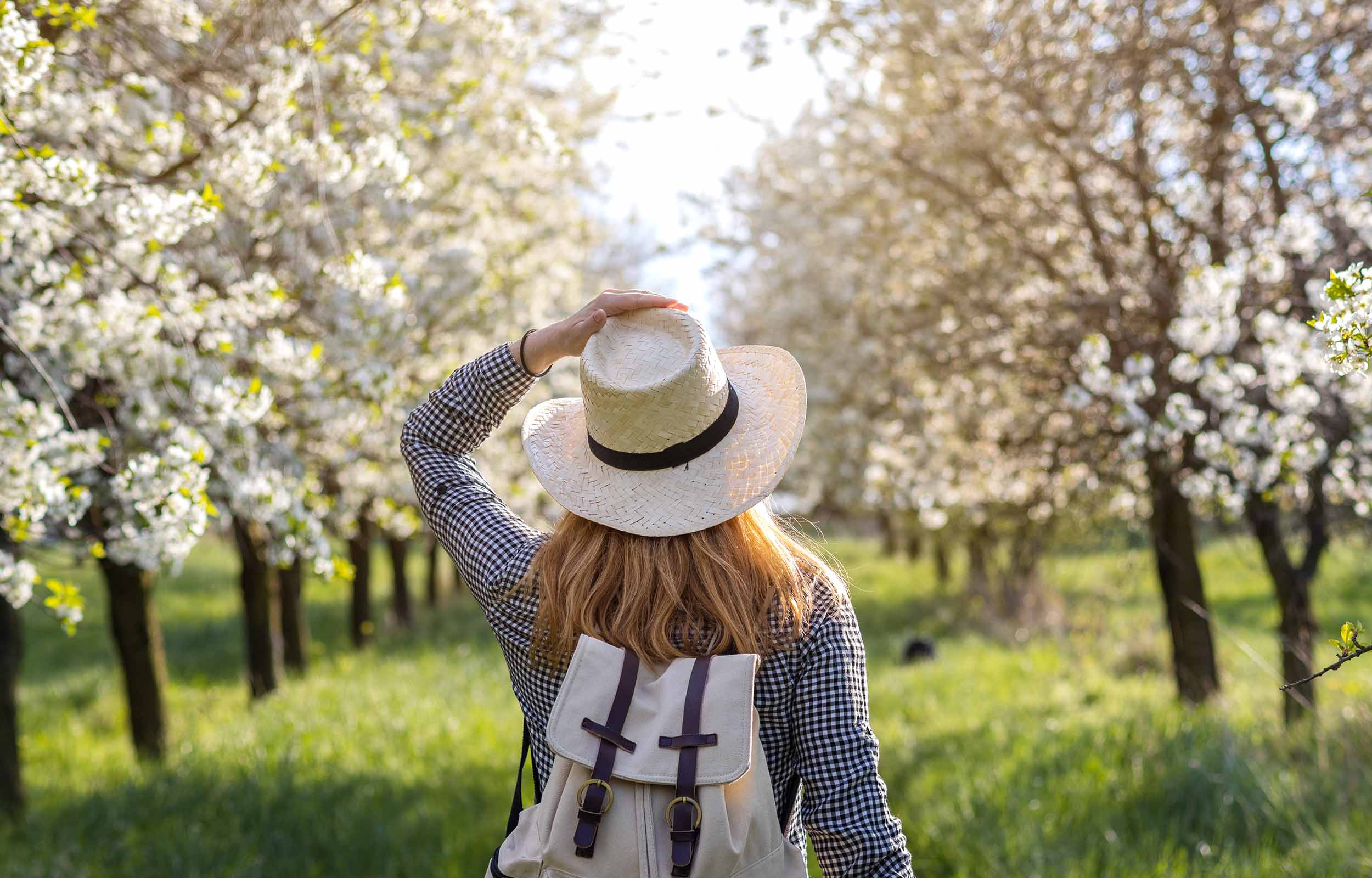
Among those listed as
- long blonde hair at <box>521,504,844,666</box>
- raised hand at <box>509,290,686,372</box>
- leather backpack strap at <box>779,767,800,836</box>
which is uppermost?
raised hand at <box>509,290,686,372</box>

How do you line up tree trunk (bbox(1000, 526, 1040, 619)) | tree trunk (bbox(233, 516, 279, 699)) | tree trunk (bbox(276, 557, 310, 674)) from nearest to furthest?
tree trunk (bbox(233, 516, 279, 699))
tree trunk (bbox(276, 557, 310, 674))
tree trunk (bbox(1000, 526, 1040, 619))

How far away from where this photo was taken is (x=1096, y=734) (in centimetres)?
612

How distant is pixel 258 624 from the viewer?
983 centimetres

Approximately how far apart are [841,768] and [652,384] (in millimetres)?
736

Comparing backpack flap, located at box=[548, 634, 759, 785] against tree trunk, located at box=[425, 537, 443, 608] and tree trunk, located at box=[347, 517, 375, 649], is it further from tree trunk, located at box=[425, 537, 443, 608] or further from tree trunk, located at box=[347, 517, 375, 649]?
tree trunk, located at box=[425, 537, 443, 608]

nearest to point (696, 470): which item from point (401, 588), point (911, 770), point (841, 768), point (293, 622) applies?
point (841, 768)

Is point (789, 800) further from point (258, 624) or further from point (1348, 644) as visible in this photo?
point (258, 624)

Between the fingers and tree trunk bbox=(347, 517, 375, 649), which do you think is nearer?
the fingers

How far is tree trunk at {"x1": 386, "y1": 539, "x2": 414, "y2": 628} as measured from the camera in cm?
1541

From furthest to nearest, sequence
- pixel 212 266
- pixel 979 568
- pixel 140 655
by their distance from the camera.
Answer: pixel 979 568 → pixel 140 655 → pixel 212 266

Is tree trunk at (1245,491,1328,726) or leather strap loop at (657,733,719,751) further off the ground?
leather strap loop at (657,733,719,751)

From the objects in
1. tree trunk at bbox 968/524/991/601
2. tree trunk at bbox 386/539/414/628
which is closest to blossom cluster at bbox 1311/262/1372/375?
tree trunk at bbox 968/524/991/601

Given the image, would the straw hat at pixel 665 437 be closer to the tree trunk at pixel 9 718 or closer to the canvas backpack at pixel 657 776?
the canvas backpack at pixel 657 776

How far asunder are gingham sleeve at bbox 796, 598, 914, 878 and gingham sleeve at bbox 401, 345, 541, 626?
0.55 m
